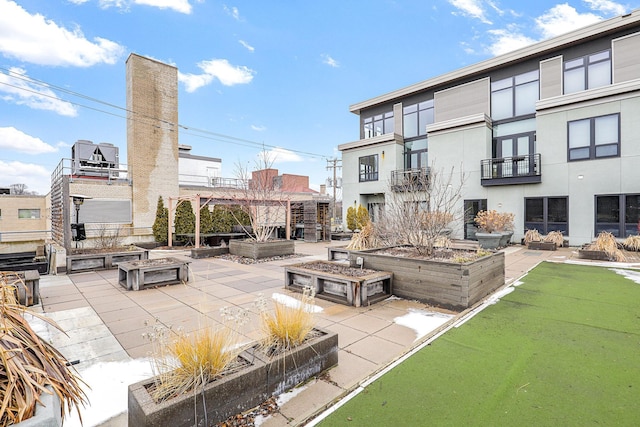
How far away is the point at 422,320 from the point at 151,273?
18.3 feet

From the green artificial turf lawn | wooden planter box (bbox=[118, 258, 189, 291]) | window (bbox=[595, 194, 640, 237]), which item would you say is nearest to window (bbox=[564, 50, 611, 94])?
window (bbox=[595, 194, 640, 237])

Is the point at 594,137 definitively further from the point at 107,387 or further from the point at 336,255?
the point at 107,387

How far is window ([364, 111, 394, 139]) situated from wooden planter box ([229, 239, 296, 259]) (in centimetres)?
1324

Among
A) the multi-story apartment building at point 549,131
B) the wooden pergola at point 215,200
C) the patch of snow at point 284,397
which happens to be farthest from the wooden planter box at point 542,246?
the patch of snow at point 284,397

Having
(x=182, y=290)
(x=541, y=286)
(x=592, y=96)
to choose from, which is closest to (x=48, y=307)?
(x=182, y=290)

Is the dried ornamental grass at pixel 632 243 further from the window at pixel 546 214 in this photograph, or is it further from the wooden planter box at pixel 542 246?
the window at pixel 546 214

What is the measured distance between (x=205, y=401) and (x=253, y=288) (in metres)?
4.51

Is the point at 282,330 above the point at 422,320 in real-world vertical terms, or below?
above

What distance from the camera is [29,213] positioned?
23.9 meters

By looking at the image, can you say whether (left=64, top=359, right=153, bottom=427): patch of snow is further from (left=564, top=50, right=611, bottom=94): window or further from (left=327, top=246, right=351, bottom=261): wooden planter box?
(left=564, top=50, right=611, bottom=94): window

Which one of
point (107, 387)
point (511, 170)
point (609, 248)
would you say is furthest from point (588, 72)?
point (107, 387)

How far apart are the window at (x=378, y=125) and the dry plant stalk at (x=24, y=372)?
21327 millimetres

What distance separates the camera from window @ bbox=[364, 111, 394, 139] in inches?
829

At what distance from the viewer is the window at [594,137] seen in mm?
→ 12363
